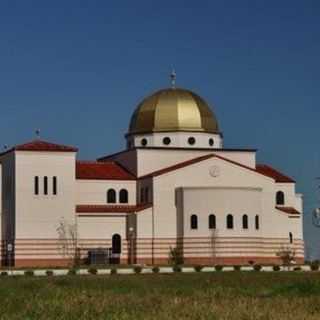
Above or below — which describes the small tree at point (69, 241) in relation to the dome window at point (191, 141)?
below

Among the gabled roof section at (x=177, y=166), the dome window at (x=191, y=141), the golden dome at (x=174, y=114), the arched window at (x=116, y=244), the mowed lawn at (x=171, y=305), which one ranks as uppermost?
the golden dome at (x=174, y=114)

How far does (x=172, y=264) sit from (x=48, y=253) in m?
10.0

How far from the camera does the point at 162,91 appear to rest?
99.2 metres

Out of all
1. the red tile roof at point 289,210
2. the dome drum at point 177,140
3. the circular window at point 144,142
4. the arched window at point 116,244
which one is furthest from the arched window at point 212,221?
the circular window at point 144,142

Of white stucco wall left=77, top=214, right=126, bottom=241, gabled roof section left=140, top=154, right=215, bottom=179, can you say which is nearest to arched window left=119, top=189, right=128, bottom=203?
gabled roof section left=140, top=154, right=215, bottom=179

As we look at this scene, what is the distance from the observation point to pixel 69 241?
286ft

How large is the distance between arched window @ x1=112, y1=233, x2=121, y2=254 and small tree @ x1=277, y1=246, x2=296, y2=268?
43.4ft

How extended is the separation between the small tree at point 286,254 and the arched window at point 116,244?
1324cm

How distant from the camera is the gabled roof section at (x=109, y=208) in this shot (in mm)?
89744

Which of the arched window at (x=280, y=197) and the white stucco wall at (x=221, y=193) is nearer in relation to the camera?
the white stucco wall at (x=221, y=193)

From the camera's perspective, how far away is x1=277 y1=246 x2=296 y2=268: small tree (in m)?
89.5

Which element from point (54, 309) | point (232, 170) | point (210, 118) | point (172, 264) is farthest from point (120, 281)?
point (210, 118)

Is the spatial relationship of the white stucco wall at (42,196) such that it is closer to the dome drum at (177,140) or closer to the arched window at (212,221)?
the dome drum at (177,140)

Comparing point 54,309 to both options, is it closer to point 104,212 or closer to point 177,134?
point 104,212
